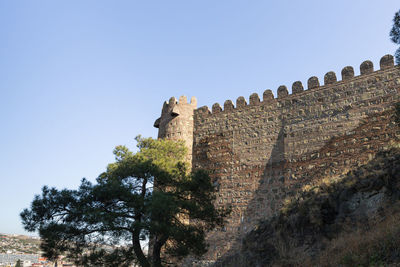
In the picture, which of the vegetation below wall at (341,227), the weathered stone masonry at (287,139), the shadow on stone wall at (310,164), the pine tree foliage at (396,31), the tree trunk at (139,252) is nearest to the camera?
the vegetation below wall at (341,227)

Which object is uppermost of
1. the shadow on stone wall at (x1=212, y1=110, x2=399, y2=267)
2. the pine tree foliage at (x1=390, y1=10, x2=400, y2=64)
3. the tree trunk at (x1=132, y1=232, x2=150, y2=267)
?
the pine tree foliage at (x1=390, y1=10, x2=400, y2=64)

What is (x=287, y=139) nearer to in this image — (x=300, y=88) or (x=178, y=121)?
(x=300, y=88)

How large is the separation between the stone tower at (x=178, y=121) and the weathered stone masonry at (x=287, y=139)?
0.12 metres

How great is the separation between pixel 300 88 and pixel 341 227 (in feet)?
25.1

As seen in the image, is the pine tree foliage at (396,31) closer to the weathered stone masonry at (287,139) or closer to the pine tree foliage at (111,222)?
the weathered stone masonry at (287,139)

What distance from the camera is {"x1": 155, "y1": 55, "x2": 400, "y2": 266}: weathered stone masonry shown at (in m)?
12.8

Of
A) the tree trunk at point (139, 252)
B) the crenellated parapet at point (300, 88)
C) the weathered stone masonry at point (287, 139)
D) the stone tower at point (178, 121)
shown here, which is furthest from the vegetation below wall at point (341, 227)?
the stone tower at point (178, 121)

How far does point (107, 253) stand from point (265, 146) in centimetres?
777

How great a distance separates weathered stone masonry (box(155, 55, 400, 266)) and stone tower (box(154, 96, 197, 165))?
0.12 m

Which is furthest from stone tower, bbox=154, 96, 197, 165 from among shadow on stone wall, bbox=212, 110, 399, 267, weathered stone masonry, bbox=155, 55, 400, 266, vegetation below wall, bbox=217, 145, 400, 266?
vegetation below wall, bbox=217, 145, 400, 266

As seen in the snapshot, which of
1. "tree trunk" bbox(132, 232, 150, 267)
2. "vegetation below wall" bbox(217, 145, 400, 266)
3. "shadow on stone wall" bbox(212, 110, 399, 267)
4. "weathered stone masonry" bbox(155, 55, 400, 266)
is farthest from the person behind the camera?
"weathered stone masonry" bbox(155, 55, 400, 266)

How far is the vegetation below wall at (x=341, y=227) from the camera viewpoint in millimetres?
6684

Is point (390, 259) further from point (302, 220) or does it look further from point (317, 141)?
point (317, 141)

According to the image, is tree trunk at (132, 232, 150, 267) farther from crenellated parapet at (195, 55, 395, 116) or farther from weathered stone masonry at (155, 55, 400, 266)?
crenellated parapet at (195, 55, 395, 116)
